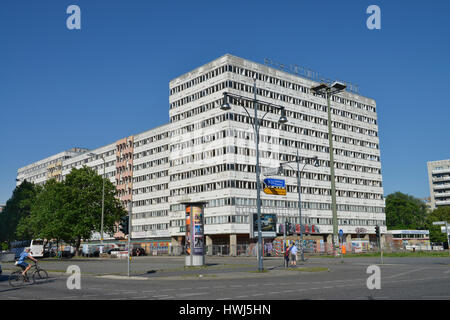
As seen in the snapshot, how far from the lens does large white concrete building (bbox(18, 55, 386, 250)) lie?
2894 inches

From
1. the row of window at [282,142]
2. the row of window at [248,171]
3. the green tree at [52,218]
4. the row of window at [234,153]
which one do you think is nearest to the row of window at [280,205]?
the row of window at [248,171]

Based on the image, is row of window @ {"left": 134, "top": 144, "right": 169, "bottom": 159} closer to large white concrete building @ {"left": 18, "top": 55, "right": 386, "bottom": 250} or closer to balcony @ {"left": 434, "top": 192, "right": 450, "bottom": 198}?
large white concrete building @ {"left": 18, "top": 55, "right": 386, "bottom": 250}

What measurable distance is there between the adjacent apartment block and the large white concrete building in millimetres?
84148

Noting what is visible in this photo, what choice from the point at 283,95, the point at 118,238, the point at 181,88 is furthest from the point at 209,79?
the point at 118,238

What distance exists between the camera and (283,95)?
83.5 meters

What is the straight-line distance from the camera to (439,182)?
571 ft

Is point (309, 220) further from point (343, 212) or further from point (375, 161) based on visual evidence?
point (375, 161)

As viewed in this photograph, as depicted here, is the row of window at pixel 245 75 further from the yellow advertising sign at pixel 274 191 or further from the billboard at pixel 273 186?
the billboard at pixel 273 186

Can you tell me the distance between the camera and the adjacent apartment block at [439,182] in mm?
170875

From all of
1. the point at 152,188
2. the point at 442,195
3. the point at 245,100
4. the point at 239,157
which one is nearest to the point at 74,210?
the point at 239,157

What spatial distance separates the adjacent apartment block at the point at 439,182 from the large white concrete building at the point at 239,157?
276ft

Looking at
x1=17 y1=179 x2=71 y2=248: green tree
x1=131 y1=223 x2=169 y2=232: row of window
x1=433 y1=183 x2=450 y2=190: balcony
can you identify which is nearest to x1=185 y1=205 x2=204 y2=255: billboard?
x1=17 y1=179 x2=71 y2=248: green tree

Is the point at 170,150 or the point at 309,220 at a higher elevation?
the point at 170,150

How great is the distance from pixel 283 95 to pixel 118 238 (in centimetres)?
5008
